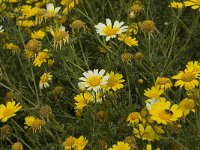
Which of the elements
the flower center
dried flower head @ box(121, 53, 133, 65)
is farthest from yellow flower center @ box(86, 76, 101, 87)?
the flower center

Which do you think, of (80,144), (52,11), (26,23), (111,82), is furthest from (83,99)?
(26,23)

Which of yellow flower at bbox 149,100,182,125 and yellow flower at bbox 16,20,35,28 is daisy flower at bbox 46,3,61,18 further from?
yellow flower at bbox 149,100,182,125

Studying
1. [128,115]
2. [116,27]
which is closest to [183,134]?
[128,115]

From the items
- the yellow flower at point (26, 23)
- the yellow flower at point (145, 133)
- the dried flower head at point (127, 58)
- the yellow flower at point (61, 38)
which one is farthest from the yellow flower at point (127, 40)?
the yellow flower at point (26, 23)

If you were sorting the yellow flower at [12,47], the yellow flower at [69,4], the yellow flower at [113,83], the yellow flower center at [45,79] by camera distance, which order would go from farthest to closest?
the yellow flower at [12,47] → the yellow flower at [69,4] → the yellow flower center at [45,79] → the yellow flower at [113,83]

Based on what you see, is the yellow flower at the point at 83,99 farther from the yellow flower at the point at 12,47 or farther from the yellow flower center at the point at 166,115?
the yellow flower at the point at 12,47

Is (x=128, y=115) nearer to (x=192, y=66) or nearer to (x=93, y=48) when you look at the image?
(x=192, y=66)

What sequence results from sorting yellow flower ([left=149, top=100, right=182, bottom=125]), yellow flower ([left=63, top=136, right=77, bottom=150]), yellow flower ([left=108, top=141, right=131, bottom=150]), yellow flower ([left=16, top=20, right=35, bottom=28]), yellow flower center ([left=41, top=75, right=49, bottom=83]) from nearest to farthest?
yellow flower ([left=149, top=100, right=182, bottom=125]) → yellow flower ([left=108, top=141, right=131, bottom=150]) → yellow flower ([left=63, top=136, right=77, bottom=150]) → yellow flower center ([left=41, top=75, right=49, bottom=83]) → yellow flower ([left=16, top=20, right=35, bottom=28])

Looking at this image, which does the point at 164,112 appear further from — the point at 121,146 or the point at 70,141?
the point at 70,141
